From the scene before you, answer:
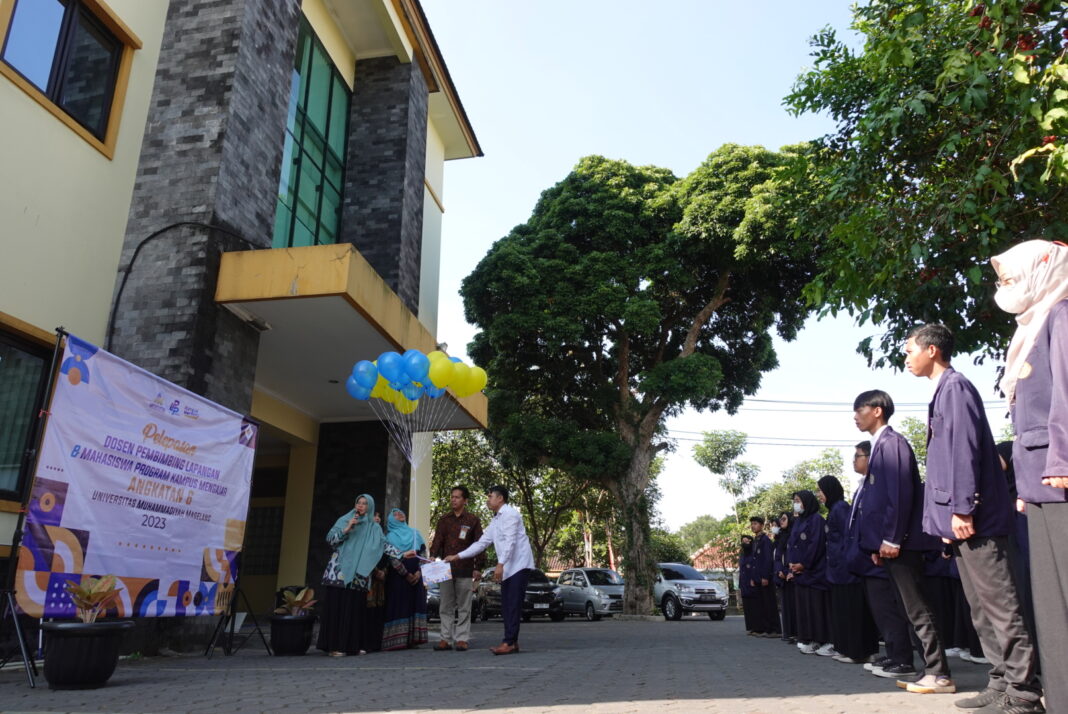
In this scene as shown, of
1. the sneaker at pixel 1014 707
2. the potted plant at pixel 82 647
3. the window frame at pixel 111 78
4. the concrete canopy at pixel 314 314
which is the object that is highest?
the window frame at pixel 111 78

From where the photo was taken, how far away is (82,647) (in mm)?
5141

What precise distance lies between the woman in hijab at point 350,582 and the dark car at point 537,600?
14.0m

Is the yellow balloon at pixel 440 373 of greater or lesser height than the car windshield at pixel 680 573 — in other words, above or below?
above

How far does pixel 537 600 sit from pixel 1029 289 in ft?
70.2

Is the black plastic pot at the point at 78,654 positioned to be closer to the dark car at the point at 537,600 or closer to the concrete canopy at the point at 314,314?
the concrete canopy at the point at 314,314

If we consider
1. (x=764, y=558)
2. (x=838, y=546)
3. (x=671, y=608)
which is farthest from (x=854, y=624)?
(x=671, y=608)

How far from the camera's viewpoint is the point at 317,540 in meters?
14.1

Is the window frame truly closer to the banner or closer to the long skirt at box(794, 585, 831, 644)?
the banner

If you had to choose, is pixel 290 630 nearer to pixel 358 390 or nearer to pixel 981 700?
pixel 358 390

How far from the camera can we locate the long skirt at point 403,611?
9.11 metres

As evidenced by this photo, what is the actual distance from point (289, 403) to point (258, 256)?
5085 mm

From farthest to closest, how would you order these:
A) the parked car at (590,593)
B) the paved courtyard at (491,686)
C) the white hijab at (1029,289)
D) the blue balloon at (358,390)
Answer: the parked car at (590,593) → the blue balloon at (358,390) → the paved courtyard at (491,686) → the white hijab at (1029,289)

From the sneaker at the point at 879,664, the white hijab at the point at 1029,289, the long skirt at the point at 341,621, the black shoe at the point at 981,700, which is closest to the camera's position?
the white hijab at the point at 1029,289

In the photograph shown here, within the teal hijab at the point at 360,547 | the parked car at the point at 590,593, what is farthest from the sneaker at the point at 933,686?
the parked car at the point at 590,593
